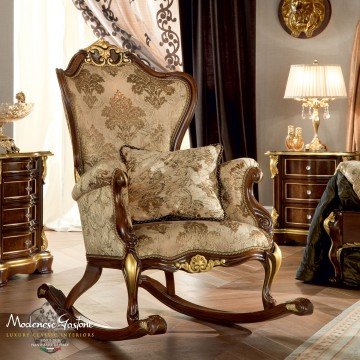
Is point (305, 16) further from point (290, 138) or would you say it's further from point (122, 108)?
point (122, 108)

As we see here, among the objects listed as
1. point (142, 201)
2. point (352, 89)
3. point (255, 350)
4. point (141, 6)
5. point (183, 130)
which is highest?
point (141, 6)

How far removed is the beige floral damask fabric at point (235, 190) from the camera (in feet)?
10.5

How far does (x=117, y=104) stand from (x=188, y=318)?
1.00m

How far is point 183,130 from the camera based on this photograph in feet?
11.7

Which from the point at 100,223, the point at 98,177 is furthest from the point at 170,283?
the point at 98,177

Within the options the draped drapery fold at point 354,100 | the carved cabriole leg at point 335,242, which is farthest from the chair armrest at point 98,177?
the draped drapery fold at point 354,100

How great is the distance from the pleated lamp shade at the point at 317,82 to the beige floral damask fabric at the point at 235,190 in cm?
224

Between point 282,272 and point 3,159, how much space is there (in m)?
1.68

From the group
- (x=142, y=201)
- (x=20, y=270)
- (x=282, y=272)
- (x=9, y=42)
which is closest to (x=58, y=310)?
(x=142, y=201)

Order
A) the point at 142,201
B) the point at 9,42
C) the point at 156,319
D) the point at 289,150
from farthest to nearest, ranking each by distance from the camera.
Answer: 1. the point at 289,150
2. the point at 9,42
3. the point at 142,201
4. the point at 156,319

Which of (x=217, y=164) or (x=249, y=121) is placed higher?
(x=249, y=121)

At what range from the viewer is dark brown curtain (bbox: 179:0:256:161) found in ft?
18.7

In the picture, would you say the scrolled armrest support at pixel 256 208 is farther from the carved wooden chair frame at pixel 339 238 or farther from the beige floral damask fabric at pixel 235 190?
the carved wooden chair frame at pixel 339 238

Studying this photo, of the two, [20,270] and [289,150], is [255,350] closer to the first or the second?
[20,270]
